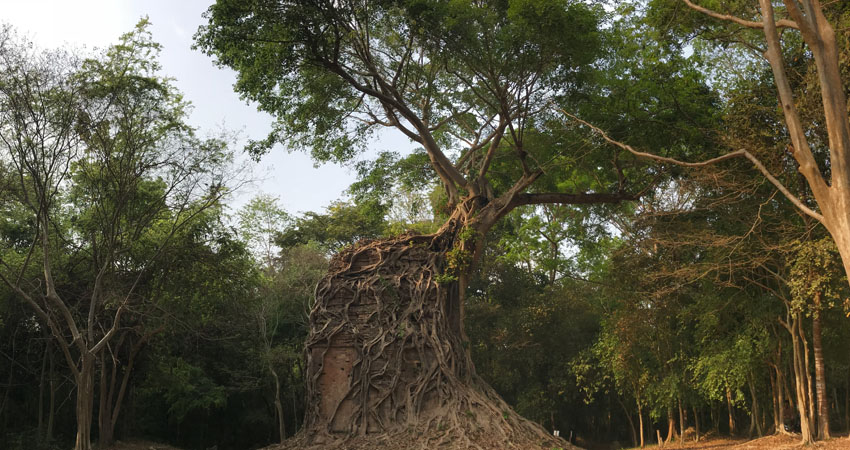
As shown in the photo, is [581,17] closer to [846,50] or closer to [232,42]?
[846,50]

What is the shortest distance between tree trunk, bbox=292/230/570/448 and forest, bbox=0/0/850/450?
0.14 ft

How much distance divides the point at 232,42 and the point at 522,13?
184 inches

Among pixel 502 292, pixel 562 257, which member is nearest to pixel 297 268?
pixel 502 292

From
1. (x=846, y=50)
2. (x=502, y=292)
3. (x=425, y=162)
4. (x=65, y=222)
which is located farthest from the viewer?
(x=502, y=292)

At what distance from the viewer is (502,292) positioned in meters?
21.4

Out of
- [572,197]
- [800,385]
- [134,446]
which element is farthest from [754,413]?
[134,446]

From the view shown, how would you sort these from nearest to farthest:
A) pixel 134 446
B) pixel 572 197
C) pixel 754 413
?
pixel 572 197 < pixel 134 446 < pixel 754 413

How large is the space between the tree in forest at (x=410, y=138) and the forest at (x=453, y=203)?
50 mm

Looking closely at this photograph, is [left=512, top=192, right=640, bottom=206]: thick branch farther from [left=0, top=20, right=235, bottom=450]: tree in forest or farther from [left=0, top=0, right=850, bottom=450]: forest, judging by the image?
[left=0, top=20, right=235, bottom=450]: tree in forest

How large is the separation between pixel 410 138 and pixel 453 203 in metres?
1.66

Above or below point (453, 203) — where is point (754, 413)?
below

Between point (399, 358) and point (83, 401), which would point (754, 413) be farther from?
point (83, 401)

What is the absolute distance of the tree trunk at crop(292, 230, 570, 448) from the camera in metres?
11.2

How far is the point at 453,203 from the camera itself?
14.2m
